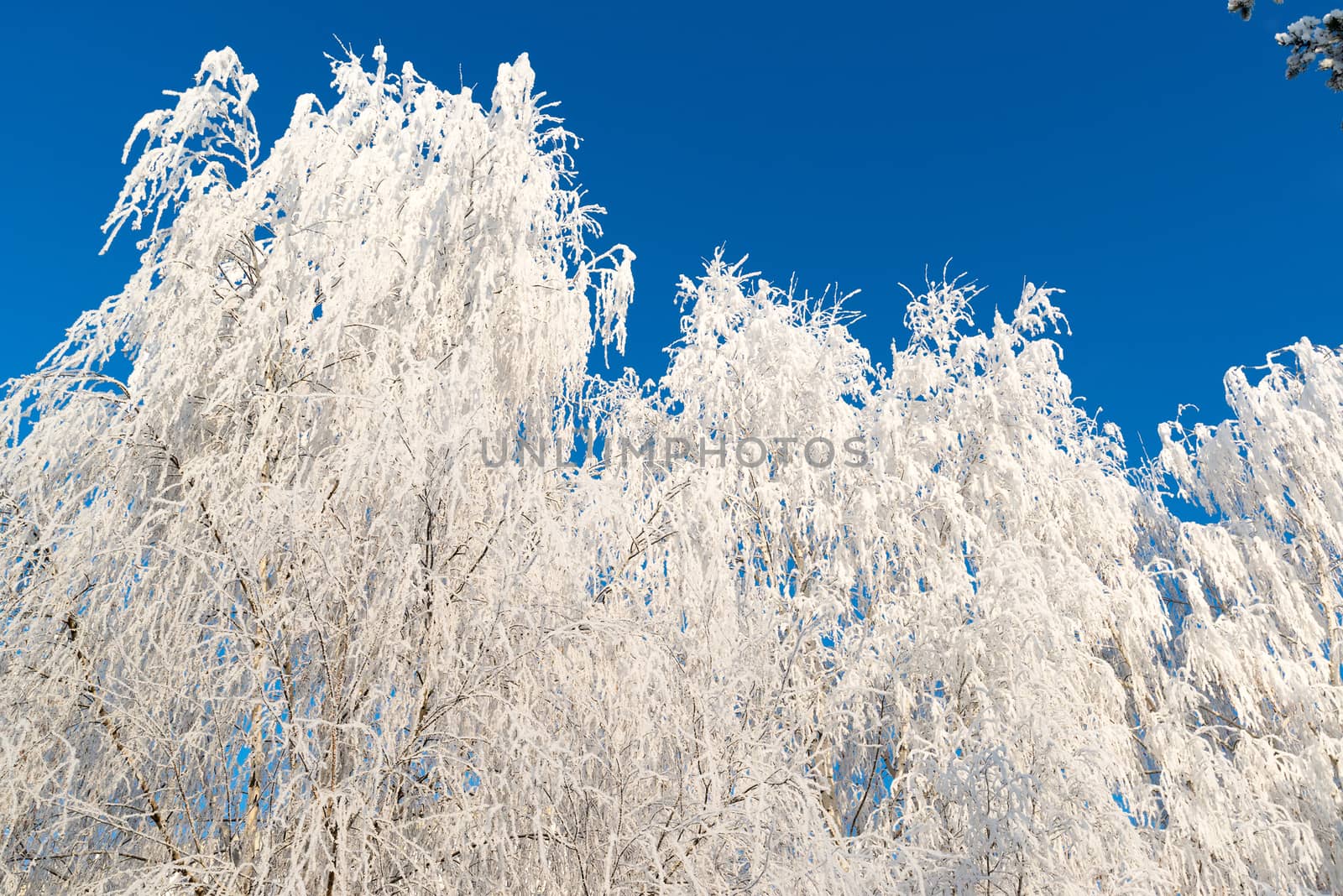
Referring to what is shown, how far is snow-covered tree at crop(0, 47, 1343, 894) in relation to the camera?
103 inches

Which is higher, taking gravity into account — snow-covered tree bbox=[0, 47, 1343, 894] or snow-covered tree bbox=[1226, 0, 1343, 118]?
snow-covered tree bbox=[1226, 0, 1343, 118]

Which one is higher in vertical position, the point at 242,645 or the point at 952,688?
the point at 952,688

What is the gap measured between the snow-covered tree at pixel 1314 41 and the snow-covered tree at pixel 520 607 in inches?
103

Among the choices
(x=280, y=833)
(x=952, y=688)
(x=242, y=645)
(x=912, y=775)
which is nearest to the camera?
(x=280, y=833)

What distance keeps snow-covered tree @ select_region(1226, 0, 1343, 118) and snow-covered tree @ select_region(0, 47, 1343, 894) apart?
262 centimetres

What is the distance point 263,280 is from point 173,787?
2089mm

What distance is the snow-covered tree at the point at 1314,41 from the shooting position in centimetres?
277

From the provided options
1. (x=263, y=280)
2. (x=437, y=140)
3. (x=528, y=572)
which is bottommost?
(x=528, y=572)

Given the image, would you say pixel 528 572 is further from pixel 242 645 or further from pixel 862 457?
pixel 862 457

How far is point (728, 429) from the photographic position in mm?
6746

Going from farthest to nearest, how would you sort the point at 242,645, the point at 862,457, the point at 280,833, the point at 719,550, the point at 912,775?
the point at 862,457
the point at 912,775
the point at 719,550
the point at 242,645
the point at 280,833

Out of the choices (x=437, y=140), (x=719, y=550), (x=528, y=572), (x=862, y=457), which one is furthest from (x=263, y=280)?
(x=862, y=457)

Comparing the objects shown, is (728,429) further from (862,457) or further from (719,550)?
(719,550)

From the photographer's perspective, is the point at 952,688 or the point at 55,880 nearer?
the point at 55,880
